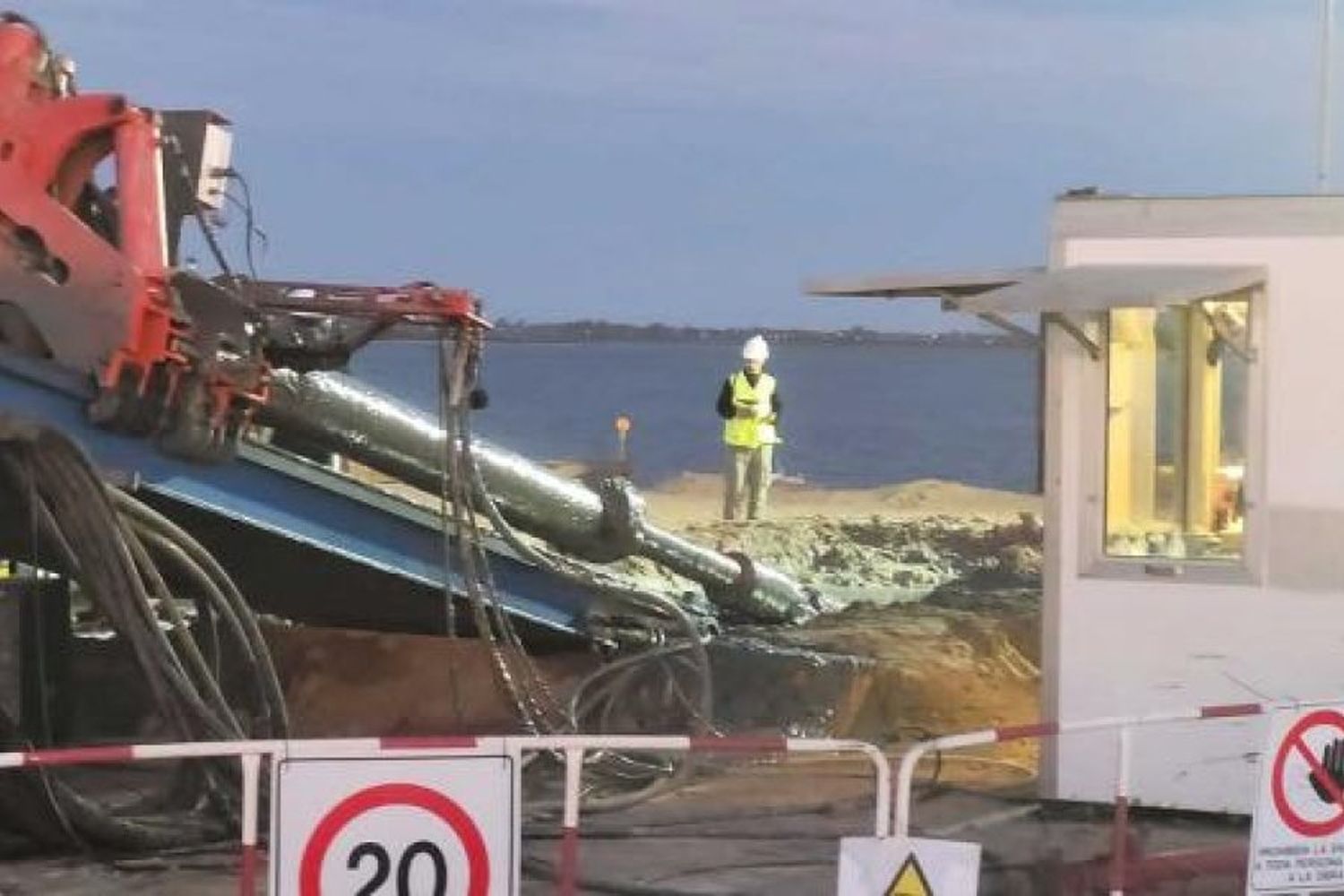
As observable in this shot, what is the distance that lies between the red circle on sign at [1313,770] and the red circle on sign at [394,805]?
268cm

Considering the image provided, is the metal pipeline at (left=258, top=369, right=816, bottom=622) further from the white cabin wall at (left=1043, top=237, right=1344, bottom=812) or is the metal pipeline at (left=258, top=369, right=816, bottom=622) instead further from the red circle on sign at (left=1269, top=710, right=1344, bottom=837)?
the red circle on sign at (left=1269, top=710, right=1344, bottom=837)

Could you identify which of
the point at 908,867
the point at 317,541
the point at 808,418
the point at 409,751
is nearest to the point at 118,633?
the point at 317,541

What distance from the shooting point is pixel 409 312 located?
9.26 m

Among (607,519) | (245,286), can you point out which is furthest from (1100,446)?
(607,519)

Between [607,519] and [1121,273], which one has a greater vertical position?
[1121,273]

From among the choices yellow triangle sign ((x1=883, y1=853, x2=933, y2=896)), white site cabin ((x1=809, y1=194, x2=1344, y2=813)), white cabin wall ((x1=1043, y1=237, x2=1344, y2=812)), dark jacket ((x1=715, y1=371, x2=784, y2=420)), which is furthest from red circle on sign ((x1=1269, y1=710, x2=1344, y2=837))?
dark jacket ((x1=715, y1=371, x2=784, y2=420))

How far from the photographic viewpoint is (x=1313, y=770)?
7.01 m

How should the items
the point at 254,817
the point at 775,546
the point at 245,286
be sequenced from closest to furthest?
the point at 254,817
the point at 245,286
the point at 775,546

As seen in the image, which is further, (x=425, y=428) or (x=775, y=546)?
(x=775, y=546)

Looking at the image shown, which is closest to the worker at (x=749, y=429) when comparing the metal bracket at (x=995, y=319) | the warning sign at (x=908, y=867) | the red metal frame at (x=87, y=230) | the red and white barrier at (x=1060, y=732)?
the metal bracket at (x=995, y=319)

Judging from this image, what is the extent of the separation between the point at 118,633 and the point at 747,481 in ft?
51.7

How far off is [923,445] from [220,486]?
202 ft

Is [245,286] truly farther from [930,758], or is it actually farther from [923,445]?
[923,445]

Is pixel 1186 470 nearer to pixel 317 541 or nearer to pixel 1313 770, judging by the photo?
pixel 1313 770
